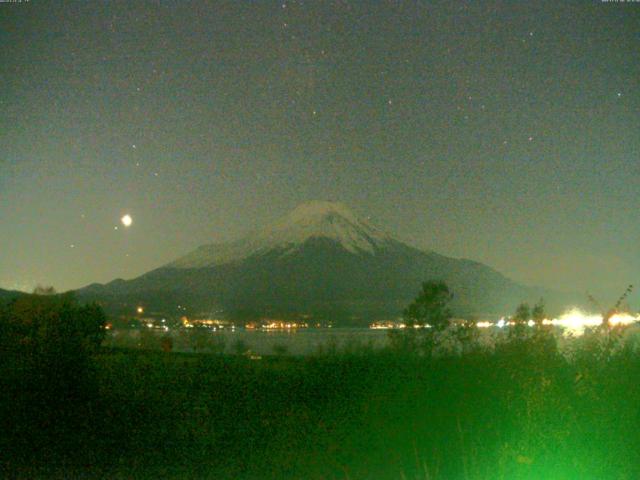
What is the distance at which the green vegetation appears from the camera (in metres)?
10.3

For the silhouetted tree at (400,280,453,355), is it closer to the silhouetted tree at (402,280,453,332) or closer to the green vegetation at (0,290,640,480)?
the silhouetted tree at (402,280,453,332)

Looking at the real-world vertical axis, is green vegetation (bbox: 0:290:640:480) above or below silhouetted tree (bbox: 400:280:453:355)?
below

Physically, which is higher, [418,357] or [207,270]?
[207,270]

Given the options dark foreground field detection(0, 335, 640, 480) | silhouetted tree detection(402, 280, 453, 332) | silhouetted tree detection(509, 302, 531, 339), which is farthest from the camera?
silhouetted tree detection(402, 280, 453, 332)

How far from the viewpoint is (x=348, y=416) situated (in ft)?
50.4

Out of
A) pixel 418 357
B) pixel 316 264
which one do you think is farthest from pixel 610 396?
pixel 316 264

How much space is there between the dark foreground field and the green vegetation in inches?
1.2

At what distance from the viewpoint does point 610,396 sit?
36.8ft

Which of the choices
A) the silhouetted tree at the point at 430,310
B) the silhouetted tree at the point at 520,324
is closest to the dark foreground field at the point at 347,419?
the silhouetted tree at the point at 520,324

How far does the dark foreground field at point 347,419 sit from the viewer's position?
33.6 ft

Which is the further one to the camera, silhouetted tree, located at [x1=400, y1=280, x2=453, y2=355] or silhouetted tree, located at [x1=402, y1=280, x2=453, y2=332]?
silhouetted tree, located at [x1=402, y1=280, x2=453, y2=332]

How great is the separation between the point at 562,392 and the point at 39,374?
11.3 m

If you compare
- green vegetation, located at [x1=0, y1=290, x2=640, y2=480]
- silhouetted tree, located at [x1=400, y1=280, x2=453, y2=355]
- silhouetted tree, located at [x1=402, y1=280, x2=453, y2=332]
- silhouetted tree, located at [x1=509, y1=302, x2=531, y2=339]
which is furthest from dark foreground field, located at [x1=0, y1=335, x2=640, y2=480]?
silhouetted tree, located at [x1=402, y1=280, x2=453, y2=332]

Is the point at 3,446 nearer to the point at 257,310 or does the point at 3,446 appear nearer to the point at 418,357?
the point at 418,357
